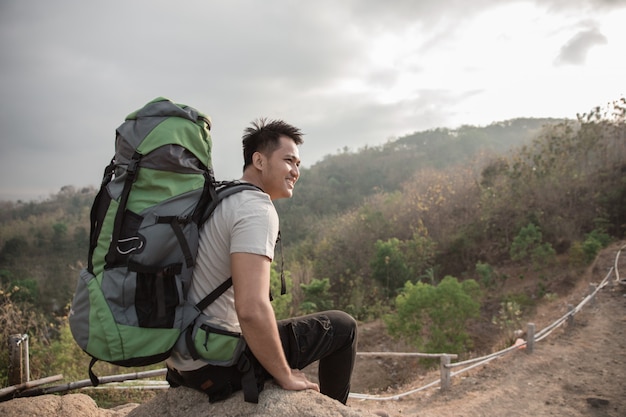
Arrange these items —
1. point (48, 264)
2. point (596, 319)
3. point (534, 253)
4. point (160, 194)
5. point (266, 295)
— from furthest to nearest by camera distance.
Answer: point (48, 264) < point (534, 253) < point (596, 319) < point (160, 194) < point (266, 295)

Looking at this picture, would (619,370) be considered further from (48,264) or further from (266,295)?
(48,264)

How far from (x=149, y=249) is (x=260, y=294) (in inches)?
16.6

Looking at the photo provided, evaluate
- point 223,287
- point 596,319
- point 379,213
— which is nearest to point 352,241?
point 379,213

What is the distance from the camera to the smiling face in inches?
75.3

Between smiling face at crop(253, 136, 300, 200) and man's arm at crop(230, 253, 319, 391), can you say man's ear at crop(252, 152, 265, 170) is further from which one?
man's arm at crop(230, 253, 319, 391)

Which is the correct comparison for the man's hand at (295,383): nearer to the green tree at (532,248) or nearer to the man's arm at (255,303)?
the man's arm at (255,303)

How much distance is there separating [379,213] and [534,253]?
520cm

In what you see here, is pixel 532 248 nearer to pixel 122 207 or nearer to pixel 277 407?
pixel 277 407

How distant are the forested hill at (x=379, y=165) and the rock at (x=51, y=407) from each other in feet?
58.8

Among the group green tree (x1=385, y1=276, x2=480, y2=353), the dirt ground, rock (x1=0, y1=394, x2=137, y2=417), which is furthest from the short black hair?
green tree (x1=385, y1=276, x2=480, y2=353)

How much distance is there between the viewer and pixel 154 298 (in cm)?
141

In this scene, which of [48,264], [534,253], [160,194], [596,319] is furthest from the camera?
[48,264]

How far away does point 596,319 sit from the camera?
6.38 meters

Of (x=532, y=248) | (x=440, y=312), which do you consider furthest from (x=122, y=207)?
(x=532, y=248)
